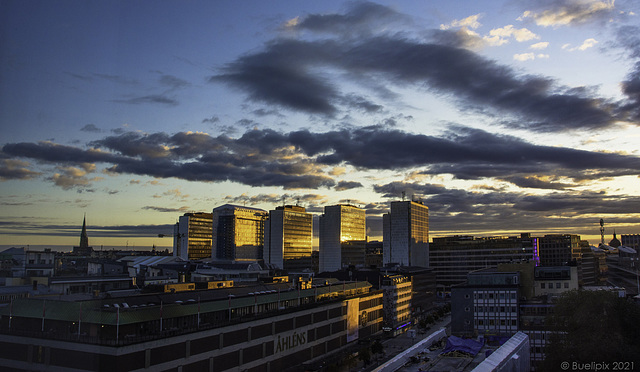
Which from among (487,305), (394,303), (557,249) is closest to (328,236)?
(557,249)

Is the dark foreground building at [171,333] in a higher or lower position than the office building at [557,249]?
lower

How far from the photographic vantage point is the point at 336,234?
18100cm

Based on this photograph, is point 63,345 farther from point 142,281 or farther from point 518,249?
point 518,249

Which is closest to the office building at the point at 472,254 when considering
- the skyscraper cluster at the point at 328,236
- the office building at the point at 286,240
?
the skyscraper cluster at the point at 328,236

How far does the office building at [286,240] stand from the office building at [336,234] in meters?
8.06

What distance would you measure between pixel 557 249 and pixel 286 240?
282ft

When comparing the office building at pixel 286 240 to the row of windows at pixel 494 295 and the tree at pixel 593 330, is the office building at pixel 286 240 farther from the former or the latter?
the tree at pixel 593 330

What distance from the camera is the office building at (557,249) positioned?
5723 inches

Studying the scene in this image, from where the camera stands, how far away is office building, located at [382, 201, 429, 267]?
160 meters

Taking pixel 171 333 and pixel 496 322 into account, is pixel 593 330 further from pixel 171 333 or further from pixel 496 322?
pixel 171 333

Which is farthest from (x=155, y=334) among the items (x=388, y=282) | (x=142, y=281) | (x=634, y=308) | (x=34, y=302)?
(x=388, y=282)

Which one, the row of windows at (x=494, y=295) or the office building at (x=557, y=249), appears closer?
the row of windows at (x=494, y=295)

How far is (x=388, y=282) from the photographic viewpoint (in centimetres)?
9225

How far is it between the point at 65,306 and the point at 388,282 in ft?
208
